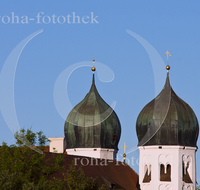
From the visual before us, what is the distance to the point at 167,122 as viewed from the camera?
4984 centimetres

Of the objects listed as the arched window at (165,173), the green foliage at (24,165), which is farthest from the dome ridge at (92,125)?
the green foliage at (24,165)

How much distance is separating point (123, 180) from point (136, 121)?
521 cm

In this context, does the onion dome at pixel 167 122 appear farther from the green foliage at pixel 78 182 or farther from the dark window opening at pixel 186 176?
the green foliage at pixel 78 182

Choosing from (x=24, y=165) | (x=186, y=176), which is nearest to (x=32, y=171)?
(x=24, y=165)

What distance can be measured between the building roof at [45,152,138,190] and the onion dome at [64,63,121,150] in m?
2.22

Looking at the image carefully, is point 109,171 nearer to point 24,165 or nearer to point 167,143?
point 167,143

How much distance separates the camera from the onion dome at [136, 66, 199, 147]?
4959 cm

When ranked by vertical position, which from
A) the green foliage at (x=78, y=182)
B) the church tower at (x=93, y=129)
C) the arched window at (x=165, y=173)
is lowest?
the green foliage at (x=78, y=182)

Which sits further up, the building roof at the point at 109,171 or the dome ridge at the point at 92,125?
the dome ridge at the point at 92,125

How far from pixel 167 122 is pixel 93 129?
6.60m

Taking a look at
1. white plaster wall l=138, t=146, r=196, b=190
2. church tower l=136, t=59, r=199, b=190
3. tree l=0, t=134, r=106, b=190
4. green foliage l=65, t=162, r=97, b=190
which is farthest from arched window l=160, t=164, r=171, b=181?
green foliage l=65, t=162, r=97, b=190

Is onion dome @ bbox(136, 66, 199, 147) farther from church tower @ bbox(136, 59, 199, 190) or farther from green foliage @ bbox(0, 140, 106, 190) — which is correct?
green foliage @ bbox(0, 140, 106, 190)

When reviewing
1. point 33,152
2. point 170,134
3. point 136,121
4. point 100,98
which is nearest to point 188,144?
point 170,134

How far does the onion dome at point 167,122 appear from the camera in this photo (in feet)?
163
